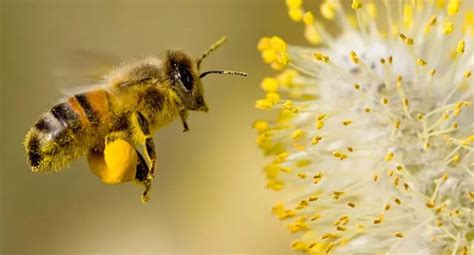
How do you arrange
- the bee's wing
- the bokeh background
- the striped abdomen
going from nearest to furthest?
1. the striped abdomen
2. the bee's wing
3. the bokeh background

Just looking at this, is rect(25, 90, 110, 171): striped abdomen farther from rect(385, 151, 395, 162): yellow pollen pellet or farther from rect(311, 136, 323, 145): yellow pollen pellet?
rect(385, 151, 395, 162): yellow pollen pellet

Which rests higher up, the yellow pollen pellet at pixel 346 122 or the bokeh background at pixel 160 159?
the bokeh background at pixel 160 159

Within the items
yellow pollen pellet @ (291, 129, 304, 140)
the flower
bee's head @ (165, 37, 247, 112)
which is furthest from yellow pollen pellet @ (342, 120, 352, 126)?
bee's head @ (165, 37, 247, 112)

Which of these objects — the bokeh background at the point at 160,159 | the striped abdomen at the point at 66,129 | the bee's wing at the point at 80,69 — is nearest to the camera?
the striped abdomen at the point at 66,129

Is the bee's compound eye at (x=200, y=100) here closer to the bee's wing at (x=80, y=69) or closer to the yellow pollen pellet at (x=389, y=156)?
the bee's wing at (x=80, y=69)

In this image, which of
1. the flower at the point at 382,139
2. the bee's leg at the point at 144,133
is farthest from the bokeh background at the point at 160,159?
the bee's leg at the point at 144,133

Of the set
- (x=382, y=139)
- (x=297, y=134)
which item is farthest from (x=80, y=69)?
(x=382, y=139)

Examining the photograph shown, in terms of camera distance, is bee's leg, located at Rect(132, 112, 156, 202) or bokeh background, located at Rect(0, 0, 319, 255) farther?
bokeh background, located at Rect(0, 0, 319, 255)
